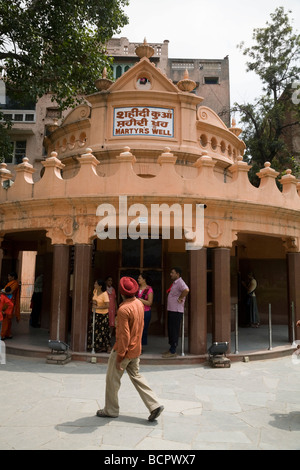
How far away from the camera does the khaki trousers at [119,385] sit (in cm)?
451

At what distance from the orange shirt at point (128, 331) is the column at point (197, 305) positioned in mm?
3559

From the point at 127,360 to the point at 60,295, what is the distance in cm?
418

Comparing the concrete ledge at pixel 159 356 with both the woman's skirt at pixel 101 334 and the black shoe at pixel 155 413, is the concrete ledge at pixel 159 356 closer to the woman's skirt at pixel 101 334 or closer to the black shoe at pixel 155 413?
the woman's skirt at pixel 101 334

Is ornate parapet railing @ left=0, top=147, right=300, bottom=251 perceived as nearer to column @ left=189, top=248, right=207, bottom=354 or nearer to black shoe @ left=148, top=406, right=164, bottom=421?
column @ left=189, top=248, right=207, bottom=354

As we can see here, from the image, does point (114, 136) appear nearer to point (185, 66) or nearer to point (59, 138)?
point (59, 138)

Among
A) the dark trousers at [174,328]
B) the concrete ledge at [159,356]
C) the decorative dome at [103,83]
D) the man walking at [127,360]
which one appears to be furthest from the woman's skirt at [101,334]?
the decorative dome at [103,83]

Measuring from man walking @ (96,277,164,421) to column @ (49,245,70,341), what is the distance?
375 cm

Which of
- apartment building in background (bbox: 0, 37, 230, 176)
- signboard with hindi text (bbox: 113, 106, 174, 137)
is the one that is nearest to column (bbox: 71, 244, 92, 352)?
signboard with hindi text (bbox: 113, 106, 174, 137)

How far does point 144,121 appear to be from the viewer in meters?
10.4

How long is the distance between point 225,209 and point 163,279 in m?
3.30

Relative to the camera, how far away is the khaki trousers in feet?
14.8

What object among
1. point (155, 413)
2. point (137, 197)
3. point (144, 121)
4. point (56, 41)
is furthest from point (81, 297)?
point (56, 41)

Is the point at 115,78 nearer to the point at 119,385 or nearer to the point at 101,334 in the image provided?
the point at 101,334

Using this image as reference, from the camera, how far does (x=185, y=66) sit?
3045 centimetres
